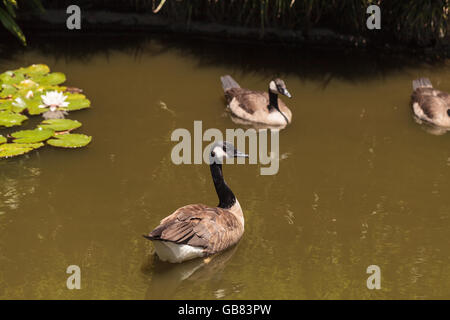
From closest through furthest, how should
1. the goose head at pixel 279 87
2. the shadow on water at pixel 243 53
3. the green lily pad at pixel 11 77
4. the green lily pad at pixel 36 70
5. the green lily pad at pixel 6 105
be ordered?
the green lily pad at pixel 6 105
the goose head at pixel 279 87
the green lily pad at pixel 11 77
the green lily pad at pixel 36 70
the shadow on water at pixel 243 53

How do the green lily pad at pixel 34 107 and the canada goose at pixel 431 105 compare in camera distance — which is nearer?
the green lily pad at pixel 34 107

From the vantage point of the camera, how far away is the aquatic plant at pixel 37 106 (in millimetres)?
8859

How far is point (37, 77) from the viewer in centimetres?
1072

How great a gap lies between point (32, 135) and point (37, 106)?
0.97 meters

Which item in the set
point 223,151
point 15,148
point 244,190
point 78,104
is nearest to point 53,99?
point 78,104

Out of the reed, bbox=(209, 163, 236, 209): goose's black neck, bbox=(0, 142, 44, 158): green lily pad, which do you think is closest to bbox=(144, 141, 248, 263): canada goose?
bbox=(209, 163, 236, 209): goose's black neck

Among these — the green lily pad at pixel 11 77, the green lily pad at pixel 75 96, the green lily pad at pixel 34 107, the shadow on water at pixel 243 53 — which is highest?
the shadow on water at pixel 243 53

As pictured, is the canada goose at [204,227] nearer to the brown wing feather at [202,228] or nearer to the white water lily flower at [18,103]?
the brown wing feather at [202,228]

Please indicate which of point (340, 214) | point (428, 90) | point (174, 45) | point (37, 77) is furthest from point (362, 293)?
point (174, 45)

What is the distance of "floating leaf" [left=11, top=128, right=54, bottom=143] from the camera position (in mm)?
8859

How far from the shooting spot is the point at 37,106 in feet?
32.2

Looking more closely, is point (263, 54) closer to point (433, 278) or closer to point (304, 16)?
point (304, 16)

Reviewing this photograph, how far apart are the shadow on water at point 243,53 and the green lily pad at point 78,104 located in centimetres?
199

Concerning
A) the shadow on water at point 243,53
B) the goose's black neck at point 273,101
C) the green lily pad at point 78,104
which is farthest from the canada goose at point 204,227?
the shadow on water at point 243,53
